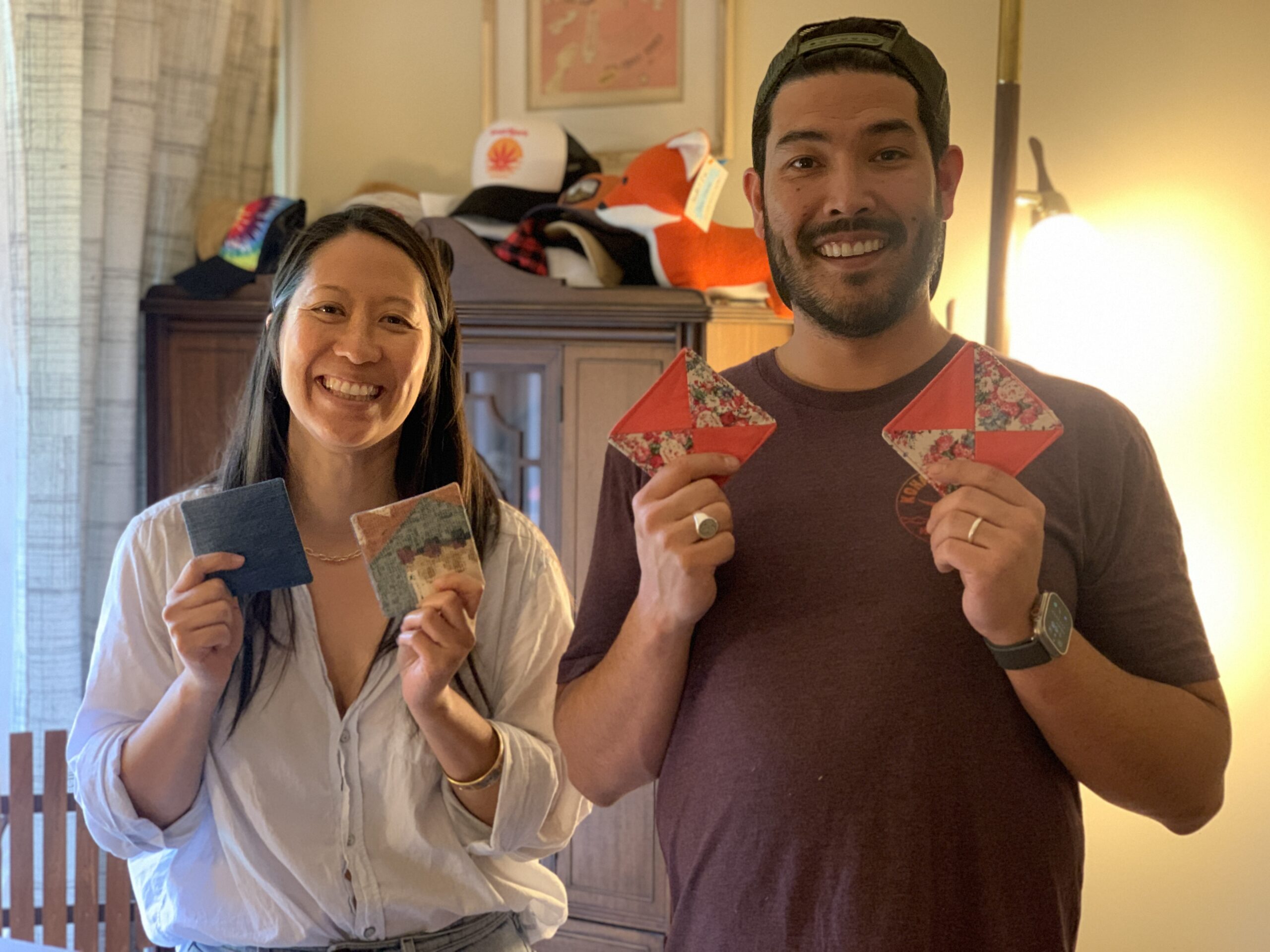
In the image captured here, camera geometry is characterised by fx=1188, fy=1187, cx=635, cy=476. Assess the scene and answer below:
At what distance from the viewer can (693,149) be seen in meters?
2.52

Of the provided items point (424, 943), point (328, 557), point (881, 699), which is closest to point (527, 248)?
point (328, 557)

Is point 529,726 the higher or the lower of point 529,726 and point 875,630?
the lower

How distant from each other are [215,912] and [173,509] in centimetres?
51

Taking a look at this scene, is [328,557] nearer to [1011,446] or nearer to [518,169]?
[1011,446]

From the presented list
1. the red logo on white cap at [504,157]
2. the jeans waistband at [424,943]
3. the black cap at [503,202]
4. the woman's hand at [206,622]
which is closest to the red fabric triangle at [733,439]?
the woman's hand at [206,622]

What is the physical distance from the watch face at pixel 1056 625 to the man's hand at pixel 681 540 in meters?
0.29

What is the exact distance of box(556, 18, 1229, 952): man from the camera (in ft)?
3.57

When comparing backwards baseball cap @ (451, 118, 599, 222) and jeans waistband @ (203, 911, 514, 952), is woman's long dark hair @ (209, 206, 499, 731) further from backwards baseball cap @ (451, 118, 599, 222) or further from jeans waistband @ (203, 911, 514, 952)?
backwards baseball cap @ (451, 118, 599, 222)

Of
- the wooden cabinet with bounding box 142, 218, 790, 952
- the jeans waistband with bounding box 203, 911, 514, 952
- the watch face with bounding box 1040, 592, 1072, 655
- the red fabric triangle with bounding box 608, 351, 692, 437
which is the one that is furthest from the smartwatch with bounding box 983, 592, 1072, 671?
the wooden cabinet with bounding box 142, 218, 790, 952

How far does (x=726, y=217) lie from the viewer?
292 cm

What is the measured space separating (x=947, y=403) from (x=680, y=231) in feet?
4.49

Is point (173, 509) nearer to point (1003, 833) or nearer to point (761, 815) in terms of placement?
point (761, 815)

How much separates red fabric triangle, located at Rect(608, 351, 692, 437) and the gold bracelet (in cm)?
48

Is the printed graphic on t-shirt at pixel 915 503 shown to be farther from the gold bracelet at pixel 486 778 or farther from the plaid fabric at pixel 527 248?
the plaid fabric at pixel 527 248
